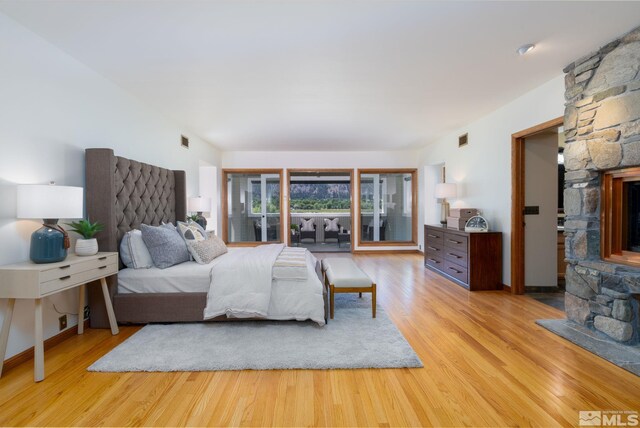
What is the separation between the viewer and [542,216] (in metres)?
3.98

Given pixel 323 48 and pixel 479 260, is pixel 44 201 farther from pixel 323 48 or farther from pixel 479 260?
pixel 479 260

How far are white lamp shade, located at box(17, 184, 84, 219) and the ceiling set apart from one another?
4.03ft

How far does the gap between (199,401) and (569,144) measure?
3.81 metres

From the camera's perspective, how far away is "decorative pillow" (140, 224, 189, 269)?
307cm

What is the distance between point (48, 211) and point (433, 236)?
16.7ft

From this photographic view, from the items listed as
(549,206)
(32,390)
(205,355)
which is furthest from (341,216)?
(32,390)

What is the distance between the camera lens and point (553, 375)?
6.79 feet

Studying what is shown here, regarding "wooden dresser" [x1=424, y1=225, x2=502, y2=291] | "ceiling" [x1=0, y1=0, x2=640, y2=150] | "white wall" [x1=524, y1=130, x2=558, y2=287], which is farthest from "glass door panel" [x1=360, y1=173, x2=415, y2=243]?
"white wall" [x1=524, y1=130, x2=558, y2=287]

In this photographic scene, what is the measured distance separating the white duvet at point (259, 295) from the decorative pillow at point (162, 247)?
0.53m

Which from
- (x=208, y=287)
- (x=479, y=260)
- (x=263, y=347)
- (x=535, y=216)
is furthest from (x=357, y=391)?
(x=535, y=216)

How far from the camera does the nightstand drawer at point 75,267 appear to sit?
6.73 ft

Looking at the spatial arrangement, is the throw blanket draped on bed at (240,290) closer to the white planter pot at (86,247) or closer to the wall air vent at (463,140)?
the white planter pot at (86,247)

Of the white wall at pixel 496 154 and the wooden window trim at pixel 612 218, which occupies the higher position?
the white wall at pixel 496 154
